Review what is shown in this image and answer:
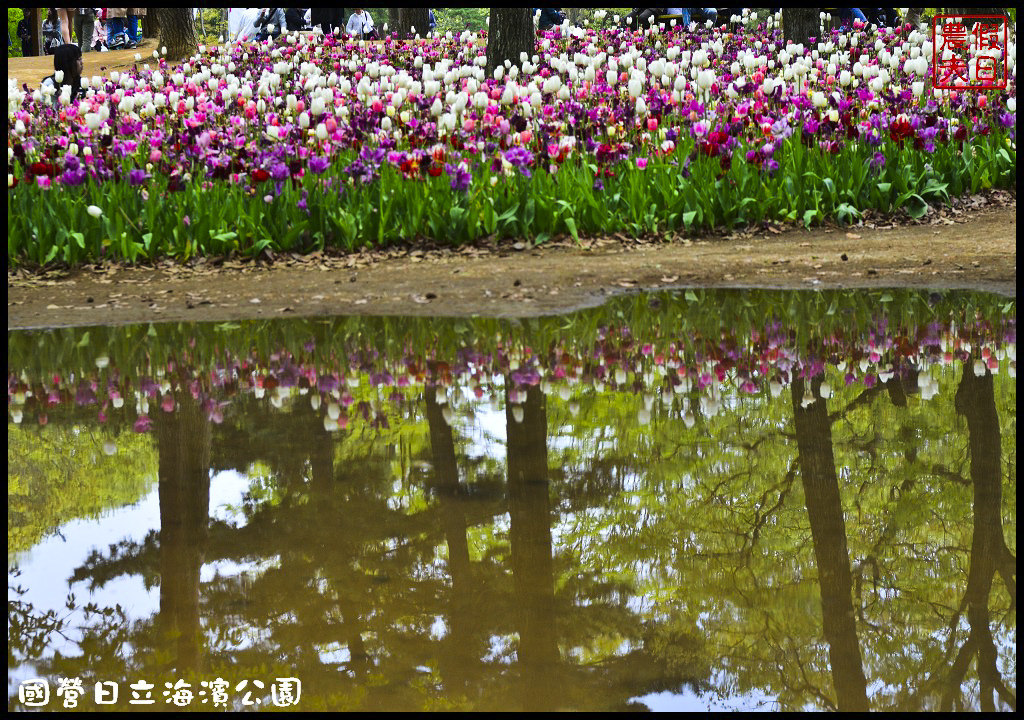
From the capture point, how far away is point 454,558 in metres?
3.36

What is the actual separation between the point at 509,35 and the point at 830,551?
14.0 metres

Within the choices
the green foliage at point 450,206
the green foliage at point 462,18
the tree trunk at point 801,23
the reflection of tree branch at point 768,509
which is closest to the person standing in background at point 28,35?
the tree trunk at point 801,23

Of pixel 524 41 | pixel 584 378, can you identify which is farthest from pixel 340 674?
pixel 524 41

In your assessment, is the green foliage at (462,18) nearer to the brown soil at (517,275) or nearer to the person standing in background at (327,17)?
the person standing in background at (327,17)

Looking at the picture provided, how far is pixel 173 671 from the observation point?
2.77 metres

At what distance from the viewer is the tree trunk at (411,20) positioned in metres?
24.6

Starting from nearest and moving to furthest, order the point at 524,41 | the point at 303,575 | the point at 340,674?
the point at 340,674 < the point at 303,575 < the point at 524,41

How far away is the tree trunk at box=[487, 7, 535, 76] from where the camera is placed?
16.3m

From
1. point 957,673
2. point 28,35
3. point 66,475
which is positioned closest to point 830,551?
point 957,673

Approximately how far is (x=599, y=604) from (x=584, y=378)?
7.76 ft

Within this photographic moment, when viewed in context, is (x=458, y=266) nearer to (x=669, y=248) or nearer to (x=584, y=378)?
(x=669, y=248)

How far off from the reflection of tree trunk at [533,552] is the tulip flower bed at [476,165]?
4.67m

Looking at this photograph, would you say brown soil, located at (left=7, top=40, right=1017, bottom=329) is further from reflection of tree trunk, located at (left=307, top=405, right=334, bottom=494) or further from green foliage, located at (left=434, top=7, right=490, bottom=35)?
green foliage, located at (left=434, top=7, right=490, bottom=35)

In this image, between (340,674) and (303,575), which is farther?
(303,575)
